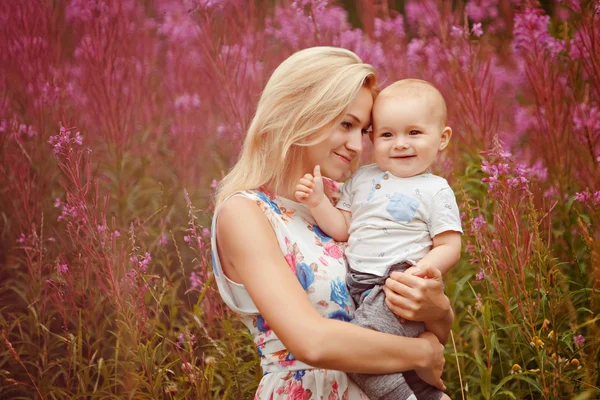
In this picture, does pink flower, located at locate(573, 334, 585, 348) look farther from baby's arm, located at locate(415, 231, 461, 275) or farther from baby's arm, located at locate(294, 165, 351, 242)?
baby's arm, located at locate(294, 165, 351, 242)

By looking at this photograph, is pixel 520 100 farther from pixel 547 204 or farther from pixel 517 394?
pixel 517 394

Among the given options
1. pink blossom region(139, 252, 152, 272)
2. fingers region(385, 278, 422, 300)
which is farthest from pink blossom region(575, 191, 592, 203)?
pink blossom region(139, 252, 152, 272)

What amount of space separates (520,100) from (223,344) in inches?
132

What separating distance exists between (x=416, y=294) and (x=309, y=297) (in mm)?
318

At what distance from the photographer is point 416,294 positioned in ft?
6.33

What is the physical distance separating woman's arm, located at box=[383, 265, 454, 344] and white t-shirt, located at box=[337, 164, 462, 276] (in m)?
0.11

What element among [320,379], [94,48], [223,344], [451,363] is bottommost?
[451,363]

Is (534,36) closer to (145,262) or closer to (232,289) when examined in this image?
(232,289)

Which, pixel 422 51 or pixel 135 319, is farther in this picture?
pixel 422 51

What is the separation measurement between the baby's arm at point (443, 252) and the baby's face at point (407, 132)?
234 mm

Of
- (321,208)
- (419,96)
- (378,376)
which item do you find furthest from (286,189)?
(378,376)

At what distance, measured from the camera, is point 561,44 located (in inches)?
124

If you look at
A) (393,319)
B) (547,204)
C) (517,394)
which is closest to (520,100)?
(547,204)

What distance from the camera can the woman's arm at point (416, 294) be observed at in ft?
6.35
